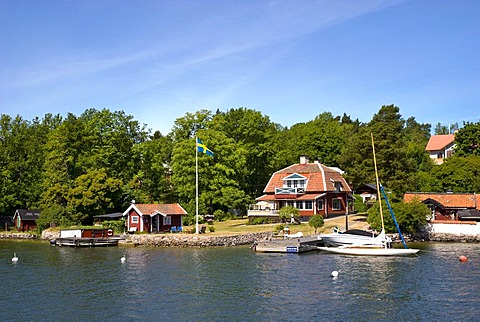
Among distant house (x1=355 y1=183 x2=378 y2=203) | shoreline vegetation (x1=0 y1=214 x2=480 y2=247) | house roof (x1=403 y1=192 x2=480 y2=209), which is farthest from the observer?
distant house (x1=355 y1=183 x2=378 y2=203)

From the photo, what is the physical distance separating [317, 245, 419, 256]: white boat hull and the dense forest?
19.7 m

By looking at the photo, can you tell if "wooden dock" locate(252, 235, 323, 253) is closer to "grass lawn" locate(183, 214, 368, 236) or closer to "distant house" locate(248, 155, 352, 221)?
"grass lawn" locate(183, 214, 368, 236)

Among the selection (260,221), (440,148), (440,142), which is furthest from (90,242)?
(440,142)

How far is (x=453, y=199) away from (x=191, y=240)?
3419 centimetres

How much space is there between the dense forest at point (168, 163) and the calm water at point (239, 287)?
2239 centimetres

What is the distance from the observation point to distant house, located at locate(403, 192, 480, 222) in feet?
→ 211

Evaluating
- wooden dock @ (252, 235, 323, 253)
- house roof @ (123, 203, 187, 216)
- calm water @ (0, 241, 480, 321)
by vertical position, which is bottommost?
calm water @ (0, 241, 480, 321)

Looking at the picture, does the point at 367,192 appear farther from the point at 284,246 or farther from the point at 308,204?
the point at 284,246

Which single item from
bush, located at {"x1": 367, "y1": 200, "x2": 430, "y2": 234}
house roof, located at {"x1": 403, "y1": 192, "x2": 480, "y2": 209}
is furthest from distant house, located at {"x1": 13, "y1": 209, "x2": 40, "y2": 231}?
house roof, located at {"x1": 403, "y1": 192, "x2": 480, "y2": 209}

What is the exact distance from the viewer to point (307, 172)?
7681 cm

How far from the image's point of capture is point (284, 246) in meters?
52.8

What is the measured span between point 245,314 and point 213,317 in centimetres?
182

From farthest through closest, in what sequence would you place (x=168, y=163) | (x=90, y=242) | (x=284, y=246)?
1. (x=168, y=163)
2. (x=90, y=242)
3. (x=284, y=246)

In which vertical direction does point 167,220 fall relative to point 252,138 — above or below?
below
